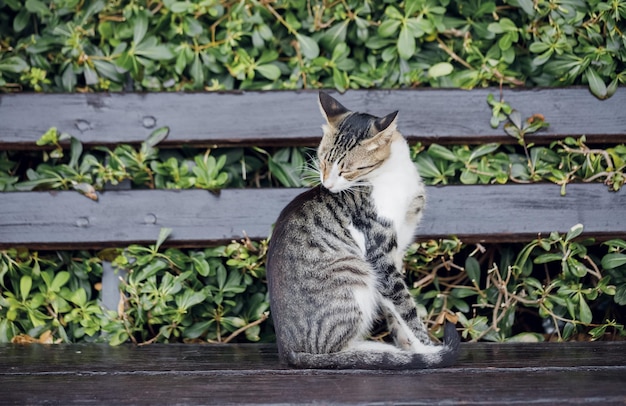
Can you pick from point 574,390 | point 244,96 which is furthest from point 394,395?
point 244,96

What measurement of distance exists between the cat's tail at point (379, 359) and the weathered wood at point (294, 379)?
0.12 feet

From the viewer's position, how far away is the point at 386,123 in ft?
7.32

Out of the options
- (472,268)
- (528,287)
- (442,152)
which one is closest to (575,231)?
(528,287)

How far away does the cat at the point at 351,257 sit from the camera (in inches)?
83.9

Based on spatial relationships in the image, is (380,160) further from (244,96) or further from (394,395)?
(394,395)

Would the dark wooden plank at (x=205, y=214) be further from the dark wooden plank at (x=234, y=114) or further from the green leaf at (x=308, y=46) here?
the green leaf at (x=308, y=46)

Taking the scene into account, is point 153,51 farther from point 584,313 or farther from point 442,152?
point 584,313

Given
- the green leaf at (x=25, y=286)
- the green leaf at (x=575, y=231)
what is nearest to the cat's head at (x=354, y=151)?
the green leaf at (x=575, y=231)

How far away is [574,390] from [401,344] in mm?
722

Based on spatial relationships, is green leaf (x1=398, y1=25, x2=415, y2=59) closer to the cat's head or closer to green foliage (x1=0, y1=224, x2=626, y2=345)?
the cat's head

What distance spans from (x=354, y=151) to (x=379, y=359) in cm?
69

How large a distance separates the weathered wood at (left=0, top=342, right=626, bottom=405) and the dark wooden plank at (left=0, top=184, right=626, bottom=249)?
471mm

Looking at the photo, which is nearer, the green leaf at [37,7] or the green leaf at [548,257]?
the green leaf at [548,257]

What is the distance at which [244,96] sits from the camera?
8.97ft
